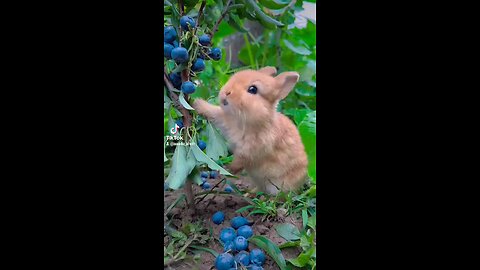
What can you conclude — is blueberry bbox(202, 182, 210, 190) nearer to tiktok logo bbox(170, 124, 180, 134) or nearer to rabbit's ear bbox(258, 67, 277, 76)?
tiktok logo bbox(170, 124, 180, 134)

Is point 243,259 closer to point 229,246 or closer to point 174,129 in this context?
point 229,246

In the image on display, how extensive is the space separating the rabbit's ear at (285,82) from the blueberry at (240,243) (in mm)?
434

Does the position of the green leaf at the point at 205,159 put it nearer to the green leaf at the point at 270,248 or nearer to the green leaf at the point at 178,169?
the green leaf at the point at 178,169

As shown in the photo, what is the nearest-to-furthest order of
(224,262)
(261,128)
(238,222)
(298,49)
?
(224,262) < (238,222) < (261,128) < (298,49)

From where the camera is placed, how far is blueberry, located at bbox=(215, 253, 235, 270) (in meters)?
1.41

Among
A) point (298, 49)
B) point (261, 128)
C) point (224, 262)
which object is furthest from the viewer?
point (298, 49)

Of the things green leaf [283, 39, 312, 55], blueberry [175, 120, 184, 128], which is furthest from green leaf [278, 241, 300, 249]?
green leaf [283, 39, 312, 55]

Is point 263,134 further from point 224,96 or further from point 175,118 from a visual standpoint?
point 175,118

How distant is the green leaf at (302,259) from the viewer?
1432 mm

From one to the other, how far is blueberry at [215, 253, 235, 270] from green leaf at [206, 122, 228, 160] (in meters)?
0.28

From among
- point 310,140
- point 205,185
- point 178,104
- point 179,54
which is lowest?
point 205,185

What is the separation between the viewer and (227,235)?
58.1 inches

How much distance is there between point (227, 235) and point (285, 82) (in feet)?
1.55

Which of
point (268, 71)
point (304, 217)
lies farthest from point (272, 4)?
point (304, 217)
